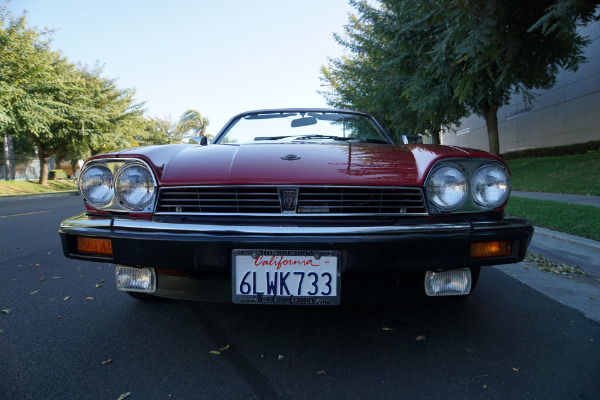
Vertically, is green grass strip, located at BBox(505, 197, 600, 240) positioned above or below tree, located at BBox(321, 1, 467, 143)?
below

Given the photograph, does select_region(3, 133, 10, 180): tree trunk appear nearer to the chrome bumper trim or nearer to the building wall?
the chrome bumper trim

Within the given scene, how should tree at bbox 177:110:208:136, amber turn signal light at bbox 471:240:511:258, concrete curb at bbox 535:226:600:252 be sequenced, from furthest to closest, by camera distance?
tree at bbox 177:110:208:136, concrete curb at bbox 535:226:600:252, amber turn signal light at bbox 471:240:511:258

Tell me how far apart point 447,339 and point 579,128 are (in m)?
16.2

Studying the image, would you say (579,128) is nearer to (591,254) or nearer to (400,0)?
(400,0)

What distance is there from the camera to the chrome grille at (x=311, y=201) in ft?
5.56

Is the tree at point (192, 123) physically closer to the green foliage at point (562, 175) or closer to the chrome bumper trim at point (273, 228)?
the green foliage at point (562, 175)

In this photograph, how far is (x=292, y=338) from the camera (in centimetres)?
192

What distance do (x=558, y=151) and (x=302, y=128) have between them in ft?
50.0

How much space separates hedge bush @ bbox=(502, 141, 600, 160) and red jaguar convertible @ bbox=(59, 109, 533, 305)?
46.7 ft

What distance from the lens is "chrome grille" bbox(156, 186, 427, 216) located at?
170 cm

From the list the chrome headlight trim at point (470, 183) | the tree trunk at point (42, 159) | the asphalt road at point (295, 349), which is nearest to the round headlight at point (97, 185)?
the asphalt road at point (295, 349)

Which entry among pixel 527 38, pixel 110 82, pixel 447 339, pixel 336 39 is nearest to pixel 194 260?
pixel 447 339

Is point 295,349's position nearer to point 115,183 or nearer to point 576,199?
point 115,183

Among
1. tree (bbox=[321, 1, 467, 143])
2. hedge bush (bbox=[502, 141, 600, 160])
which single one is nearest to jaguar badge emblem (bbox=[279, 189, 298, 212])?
tree (bbox=[321, 1, 467, 143])
